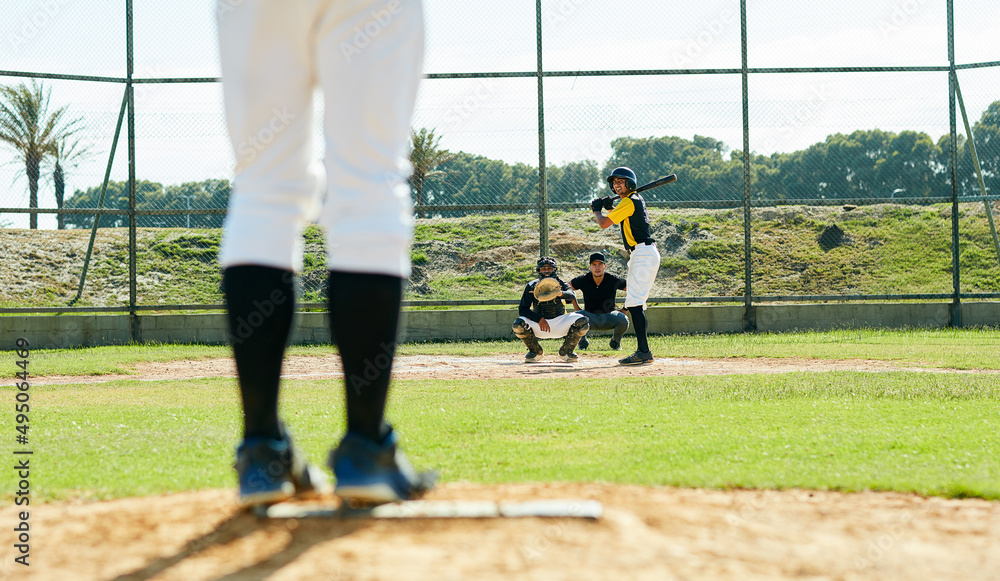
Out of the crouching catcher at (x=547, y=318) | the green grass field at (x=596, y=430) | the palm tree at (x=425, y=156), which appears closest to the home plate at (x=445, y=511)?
the green grass field at (x=596, y=430)

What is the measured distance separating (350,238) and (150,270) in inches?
487

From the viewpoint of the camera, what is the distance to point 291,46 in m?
1.88

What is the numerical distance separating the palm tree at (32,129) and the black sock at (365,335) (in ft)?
38.6

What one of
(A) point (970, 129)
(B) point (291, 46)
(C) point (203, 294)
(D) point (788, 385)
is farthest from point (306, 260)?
(B) point (291, 46)

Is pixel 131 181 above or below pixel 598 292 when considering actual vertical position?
above

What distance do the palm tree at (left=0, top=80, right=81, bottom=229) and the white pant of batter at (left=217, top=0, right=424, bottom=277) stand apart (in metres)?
11.5

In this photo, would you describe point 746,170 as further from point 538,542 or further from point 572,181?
point 538,542

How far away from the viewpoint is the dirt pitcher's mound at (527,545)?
5.03ft

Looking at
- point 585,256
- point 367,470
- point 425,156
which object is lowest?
point 367,470

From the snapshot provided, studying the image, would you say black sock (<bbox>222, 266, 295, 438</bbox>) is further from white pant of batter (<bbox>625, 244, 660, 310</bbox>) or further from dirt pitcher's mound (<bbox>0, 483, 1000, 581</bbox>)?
white pant of batter (<bbox>625, 244, 660, 310</bbox>)

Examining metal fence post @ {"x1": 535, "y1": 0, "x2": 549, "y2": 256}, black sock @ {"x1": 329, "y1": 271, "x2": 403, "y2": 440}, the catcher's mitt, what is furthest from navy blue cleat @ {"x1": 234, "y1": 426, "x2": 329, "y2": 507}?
metal fence post @ {"x1": 535, "y1": 0, "x2": 549, "y2": 256}

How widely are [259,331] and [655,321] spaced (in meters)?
11.1

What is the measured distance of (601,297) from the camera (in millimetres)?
10930

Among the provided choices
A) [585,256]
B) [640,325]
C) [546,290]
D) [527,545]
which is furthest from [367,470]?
[585,256]
